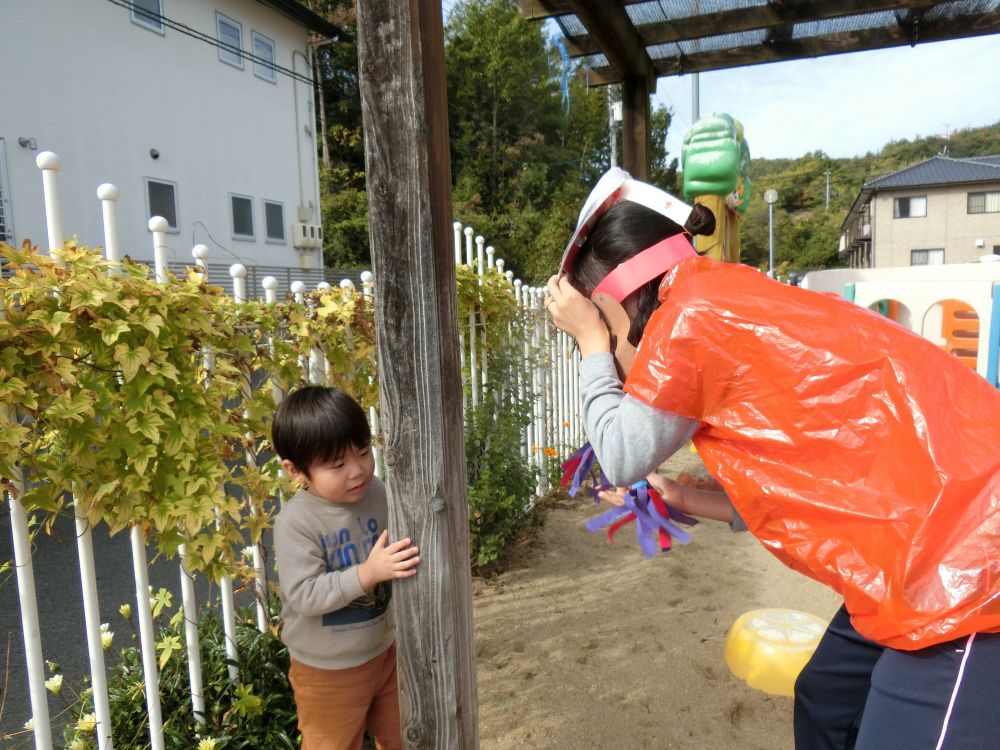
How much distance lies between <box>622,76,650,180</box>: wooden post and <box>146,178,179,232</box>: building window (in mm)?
10561

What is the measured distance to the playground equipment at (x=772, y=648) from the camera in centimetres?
292

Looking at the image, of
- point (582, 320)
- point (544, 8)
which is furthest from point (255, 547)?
point (544, 8)

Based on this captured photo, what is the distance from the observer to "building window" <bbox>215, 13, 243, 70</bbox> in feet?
47.9

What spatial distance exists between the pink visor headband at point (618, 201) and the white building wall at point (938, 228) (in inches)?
1824

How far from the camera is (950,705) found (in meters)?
1.09

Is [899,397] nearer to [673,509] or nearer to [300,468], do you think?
[673,509]

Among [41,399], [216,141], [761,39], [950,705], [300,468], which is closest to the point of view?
[950,705]

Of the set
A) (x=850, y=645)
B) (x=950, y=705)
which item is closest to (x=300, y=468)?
(x=850, y=645)

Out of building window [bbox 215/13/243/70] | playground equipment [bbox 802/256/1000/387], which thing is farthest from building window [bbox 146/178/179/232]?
playground equipment [bbox 802/256/1000/387]

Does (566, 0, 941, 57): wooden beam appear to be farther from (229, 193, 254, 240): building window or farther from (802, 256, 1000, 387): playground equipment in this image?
(229, 193, 254, 240): building window

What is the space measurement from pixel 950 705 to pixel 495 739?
1963 millimetres

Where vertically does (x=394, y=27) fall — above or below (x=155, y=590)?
above

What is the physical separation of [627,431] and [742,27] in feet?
12.1

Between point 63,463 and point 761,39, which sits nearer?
point 63,463
